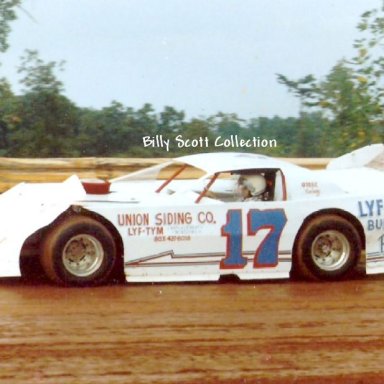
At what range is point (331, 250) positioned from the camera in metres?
9.45

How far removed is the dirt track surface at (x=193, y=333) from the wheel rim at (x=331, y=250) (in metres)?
0.28

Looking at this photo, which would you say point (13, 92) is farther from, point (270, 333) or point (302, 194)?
point (270, 333)

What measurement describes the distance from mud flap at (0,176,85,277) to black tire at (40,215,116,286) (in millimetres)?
141

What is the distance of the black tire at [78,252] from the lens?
8.57 metres

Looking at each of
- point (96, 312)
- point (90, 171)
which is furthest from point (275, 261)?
point (90, 171)

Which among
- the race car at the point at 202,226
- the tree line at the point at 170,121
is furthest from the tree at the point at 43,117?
the race car at the point at 202,226

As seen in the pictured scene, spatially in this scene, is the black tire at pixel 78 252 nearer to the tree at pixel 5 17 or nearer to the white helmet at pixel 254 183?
the white helmet at pixel 254 183

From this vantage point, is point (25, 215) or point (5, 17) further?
point (5, 17)

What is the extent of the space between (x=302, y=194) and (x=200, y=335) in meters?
2.80

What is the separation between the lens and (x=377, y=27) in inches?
541

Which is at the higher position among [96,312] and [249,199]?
[249,199]

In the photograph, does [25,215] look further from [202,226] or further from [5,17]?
[5,17]

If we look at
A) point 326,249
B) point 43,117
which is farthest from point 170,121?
point 326,249

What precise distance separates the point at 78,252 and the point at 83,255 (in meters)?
0.06
